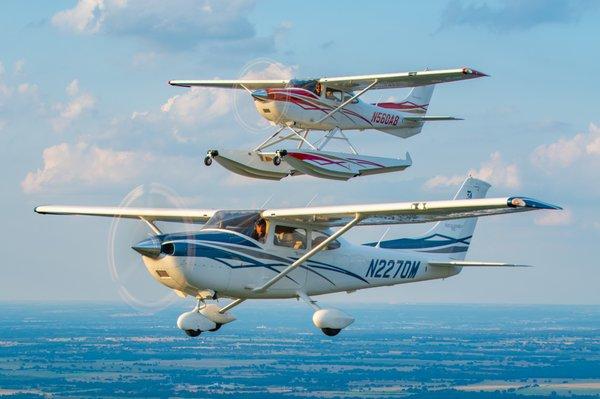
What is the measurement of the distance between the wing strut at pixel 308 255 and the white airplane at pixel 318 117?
20.3 feet

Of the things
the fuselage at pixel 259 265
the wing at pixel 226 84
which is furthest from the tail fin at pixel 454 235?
the wing at pixel 226 84

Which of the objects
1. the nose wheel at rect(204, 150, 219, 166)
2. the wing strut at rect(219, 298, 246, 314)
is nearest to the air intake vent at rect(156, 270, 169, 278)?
the wing strut at rect(219, 298, 246, 314)

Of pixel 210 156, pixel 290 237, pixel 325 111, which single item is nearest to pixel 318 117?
pixel 325 111

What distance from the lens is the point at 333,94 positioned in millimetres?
35562

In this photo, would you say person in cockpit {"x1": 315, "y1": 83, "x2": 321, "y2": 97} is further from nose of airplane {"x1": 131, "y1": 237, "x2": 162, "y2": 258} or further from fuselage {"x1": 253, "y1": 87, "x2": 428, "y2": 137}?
nose of airplane {"x1": 131, "y1": 237, "x2": 162, "y2": 258}

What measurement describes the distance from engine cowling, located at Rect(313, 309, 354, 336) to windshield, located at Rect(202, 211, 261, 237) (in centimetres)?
220

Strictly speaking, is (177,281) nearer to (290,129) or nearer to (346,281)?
(346,281)

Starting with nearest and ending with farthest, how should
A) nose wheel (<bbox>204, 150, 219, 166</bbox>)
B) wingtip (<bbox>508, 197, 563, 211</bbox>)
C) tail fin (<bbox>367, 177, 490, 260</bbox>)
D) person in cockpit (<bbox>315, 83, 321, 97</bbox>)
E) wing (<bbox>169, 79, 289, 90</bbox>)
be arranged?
wingtip (<bbox>508, 197, 563, 211</bbox>), tail fin (<bbox>367, 177, 490, 260</bbox>), nose wheel (<bbox>204, 150, 219, 166</bbox>), person in cockpit (<bbox>315, 83, 321, 97</bbox>), wing (<bbox>169, 79, 289, 90</bbox>)

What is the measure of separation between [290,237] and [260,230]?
824 mm

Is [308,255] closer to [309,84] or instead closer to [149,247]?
[149,247]

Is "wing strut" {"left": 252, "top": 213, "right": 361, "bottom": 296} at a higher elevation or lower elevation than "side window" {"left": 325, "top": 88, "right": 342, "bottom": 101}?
lower

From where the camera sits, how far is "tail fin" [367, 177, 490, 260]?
30.9 meters

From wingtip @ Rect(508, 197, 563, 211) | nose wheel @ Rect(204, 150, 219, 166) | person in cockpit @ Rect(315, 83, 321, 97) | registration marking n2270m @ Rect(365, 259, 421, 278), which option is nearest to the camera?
wingtip @ Rect(508, 197, 563, 211)

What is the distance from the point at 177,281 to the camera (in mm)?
24344
